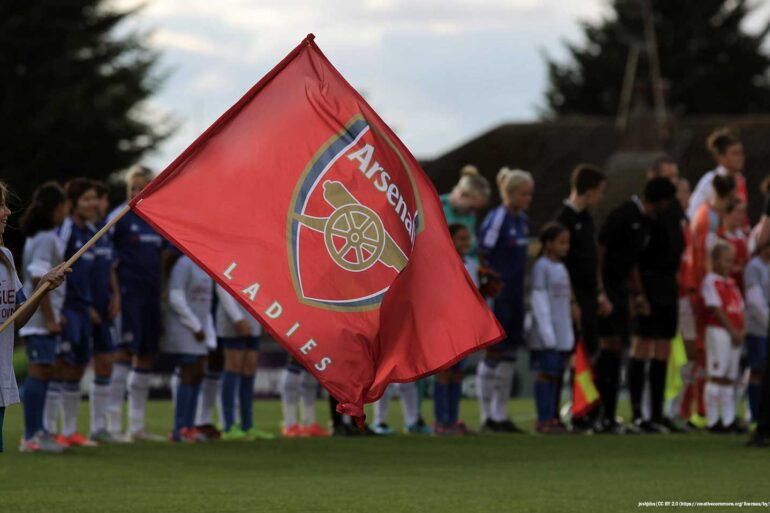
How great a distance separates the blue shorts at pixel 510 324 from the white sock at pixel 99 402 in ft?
11.5

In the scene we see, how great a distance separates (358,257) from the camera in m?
9.39

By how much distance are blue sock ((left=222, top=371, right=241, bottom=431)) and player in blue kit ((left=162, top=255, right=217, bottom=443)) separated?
0.37 m

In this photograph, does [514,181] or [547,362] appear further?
[547,362]

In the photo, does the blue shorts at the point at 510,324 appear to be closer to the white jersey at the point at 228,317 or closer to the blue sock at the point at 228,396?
the white jersey at the point at 228,317

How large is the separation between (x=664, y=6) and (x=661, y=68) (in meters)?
3.25

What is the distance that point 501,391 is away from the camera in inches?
652

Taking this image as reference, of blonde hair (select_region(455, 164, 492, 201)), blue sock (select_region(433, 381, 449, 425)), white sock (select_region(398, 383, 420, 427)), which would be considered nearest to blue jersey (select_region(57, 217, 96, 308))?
blue sock (select_region(433, 381, 449, 425))

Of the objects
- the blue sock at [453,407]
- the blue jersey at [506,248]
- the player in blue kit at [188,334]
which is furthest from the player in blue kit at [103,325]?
the blue jersey at [506,248]

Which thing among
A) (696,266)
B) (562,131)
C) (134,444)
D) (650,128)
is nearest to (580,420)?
(696,266)

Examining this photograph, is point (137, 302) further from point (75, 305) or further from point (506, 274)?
point (506, 274)

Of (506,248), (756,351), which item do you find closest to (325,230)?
(506,248)

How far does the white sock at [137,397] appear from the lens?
15508 mm

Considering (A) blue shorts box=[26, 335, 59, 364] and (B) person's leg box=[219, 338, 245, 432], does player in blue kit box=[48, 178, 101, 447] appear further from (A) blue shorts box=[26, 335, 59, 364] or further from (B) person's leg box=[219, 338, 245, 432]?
(B) person's leg box=[219, 338, 245, 432]

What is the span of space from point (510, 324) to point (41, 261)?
15.0 ft
